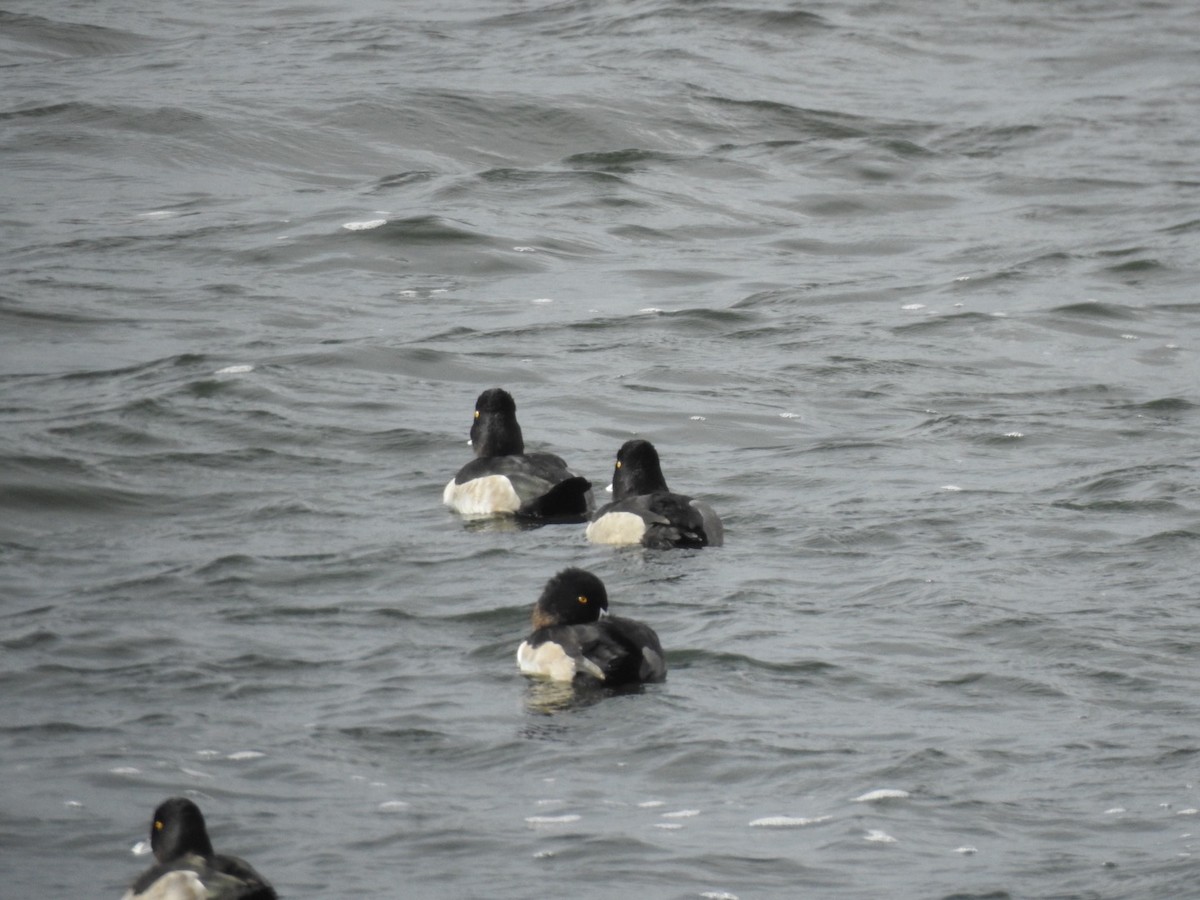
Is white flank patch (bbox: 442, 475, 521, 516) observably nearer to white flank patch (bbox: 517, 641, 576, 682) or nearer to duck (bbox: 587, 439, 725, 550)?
duck (bbox: 587, 439, 725, 550)

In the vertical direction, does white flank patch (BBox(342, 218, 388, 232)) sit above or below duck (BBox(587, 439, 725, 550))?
above

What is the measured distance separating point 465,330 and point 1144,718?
1046cm

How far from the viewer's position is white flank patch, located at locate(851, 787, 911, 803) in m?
8.28

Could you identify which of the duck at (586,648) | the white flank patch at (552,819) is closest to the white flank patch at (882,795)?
the white flank patch at (552,819)

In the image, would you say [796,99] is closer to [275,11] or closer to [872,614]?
[275,11]

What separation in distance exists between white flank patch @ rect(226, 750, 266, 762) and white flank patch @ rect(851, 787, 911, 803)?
2.56 meters

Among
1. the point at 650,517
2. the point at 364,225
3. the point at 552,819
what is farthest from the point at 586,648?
the point at 364,225

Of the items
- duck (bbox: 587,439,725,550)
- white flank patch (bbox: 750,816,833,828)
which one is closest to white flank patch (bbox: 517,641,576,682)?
white flank patch (bbox: 750,816,833,828)

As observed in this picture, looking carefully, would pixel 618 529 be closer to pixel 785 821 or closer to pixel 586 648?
pixel 586 648

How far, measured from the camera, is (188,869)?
6.95m

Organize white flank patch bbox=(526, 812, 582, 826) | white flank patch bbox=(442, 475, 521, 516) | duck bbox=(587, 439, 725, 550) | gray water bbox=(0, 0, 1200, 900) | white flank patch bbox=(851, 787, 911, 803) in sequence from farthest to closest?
white flank patch bbox=(442, 475, 521, 516) → duck bbox=(587, 439, 725, 550) → white flank patch bbox=(851, 787, 911, 803) → gray water bbox=(0, 0, 1200, 900) → white flank patch bbox=(526, 812, 582, 826)

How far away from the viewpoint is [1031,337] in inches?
747

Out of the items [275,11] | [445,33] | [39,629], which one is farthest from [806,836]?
[275,11]

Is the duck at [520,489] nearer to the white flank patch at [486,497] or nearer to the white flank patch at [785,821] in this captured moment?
the white flank patch at [486,497]
